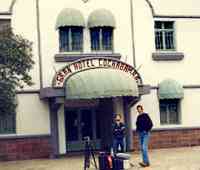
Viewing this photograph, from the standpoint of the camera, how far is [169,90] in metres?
27.1

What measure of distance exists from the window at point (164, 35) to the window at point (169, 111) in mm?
2491

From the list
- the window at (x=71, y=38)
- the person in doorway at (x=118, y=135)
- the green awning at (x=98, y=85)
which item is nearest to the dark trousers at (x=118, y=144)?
the person in doorway at (x=118, y=135)

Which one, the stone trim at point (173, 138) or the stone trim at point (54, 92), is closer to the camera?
the stone trim at point (54, 92)

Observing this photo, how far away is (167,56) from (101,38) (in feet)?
10.6

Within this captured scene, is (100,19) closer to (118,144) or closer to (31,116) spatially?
(31,116)

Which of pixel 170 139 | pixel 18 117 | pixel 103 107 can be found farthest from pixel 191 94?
pixel 18 117

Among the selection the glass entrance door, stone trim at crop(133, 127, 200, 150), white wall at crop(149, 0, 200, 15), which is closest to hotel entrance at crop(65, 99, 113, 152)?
the glass entrance door

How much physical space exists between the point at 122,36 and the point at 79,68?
3.31 m

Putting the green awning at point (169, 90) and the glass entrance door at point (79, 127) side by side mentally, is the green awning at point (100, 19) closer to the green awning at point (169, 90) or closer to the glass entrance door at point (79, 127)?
the green awning at point (169, 90)

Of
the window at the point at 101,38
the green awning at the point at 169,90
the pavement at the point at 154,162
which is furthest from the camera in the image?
the green awning at the point at 169,90

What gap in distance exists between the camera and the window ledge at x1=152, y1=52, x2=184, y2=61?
27344 mm

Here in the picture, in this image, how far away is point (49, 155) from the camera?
25.6 meters

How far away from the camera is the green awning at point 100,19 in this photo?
2605cm

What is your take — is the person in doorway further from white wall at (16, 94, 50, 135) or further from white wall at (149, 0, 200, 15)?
white wall at (149, 0, 200, 15)
